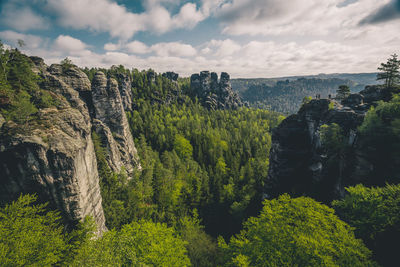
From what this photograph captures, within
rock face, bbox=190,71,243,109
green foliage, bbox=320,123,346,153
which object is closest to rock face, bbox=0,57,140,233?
green foliage, bbox=320,123,346,153

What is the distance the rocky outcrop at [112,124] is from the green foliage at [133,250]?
65.3ft

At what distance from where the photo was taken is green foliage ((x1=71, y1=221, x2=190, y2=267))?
13064 mm

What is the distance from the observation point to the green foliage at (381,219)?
1196 centimetres

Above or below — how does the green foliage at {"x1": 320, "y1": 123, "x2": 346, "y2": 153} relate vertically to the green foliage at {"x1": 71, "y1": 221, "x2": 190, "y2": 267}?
above

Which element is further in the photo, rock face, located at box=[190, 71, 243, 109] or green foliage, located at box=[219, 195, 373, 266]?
rock face, located at box=[190, 71, 243, 109]

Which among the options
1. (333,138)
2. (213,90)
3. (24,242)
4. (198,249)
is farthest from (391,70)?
(213,90)

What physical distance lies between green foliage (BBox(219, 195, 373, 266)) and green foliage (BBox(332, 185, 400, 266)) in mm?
1468

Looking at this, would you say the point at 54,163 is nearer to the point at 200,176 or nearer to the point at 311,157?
the point at 200,176

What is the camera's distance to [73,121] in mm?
18531

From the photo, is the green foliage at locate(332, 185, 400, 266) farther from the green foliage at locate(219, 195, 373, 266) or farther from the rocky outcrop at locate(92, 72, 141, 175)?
the rocky outcrop at locate(92, 72, 141, 175)

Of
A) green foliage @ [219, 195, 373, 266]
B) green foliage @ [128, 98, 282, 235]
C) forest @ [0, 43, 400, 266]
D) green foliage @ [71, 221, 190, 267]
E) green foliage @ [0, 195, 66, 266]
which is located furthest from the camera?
green foliage @ [128, 98, 282, 235]

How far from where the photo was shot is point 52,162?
15547 millimetres

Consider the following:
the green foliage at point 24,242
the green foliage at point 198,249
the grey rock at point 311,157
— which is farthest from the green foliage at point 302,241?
the green foliage at point 24,242

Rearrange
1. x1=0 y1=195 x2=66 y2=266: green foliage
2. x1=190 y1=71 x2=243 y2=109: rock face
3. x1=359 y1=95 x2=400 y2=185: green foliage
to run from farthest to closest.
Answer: x1=190 y1=71 x2=243 y2=109: rock face
x1=359 y1=95 x2=400 y2=185: green foliage
x1=0 y1=195 x2=66 y2=266: green foliage
